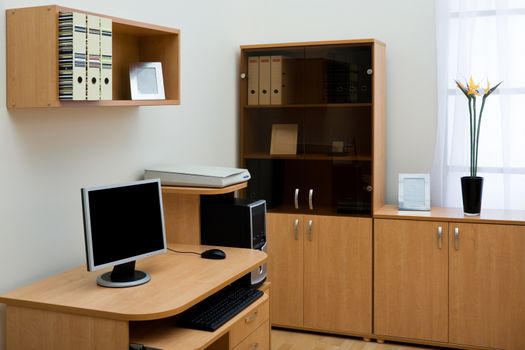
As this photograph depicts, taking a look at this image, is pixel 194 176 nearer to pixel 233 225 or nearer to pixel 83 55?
pixel 233 225

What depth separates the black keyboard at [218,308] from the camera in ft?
9.06

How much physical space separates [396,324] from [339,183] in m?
0.97

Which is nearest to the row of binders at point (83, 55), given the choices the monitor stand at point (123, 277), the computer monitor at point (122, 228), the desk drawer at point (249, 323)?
the computer monitor at point (122, 228)

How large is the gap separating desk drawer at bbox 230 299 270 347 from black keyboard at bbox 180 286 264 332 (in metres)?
0.05

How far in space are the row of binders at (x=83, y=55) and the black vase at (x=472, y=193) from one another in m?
2.35

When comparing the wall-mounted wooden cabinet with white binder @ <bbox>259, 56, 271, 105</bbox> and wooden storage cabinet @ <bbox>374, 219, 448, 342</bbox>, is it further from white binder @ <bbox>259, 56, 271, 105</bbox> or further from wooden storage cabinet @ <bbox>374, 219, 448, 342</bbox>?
wooden storage cabinet @ <bbox>374, 219, 448, 342</bbox>

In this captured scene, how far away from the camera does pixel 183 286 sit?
279 cm

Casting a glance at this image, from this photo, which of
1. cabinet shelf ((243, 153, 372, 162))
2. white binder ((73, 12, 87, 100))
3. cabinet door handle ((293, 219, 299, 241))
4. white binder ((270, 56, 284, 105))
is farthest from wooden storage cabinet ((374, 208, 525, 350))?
white binder ((73, 12, 87, 100))

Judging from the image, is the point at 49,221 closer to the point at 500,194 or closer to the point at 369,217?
the point at 369,217

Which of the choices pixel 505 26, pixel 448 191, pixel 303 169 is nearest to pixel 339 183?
pixel 303 169

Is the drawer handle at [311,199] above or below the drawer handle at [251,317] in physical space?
above

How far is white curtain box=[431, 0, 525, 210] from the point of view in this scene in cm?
431

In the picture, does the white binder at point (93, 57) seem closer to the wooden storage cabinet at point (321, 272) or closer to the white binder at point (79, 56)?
the white binder at point (79, 56)

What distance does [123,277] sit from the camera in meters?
2.86
